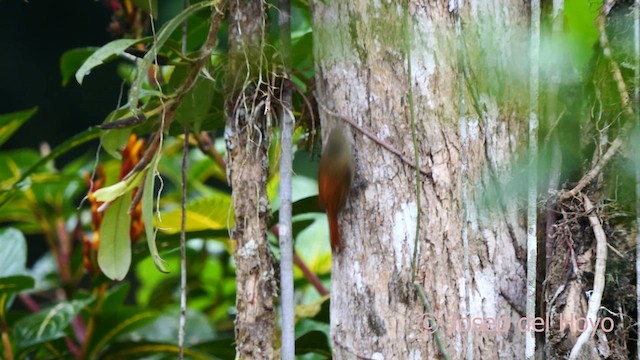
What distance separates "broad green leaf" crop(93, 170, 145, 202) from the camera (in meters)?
1.28

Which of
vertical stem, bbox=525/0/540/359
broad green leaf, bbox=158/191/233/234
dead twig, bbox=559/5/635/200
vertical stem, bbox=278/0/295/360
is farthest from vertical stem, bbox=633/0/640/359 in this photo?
broad green leaf, bbox=158/191/233/234

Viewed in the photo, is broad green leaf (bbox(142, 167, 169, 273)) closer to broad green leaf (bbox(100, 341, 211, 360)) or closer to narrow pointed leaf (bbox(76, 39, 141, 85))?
narrow pointed leaf (bbox(76, 39, 141, 85))

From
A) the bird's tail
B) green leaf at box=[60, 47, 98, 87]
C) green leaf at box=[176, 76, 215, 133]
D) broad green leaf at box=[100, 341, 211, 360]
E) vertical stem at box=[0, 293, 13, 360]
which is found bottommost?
broad green leaf at box=[100, 341, 211, 360]

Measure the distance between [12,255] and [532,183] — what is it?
124cm

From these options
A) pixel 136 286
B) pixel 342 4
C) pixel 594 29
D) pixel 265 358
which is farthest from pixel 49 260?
pixel 594 29

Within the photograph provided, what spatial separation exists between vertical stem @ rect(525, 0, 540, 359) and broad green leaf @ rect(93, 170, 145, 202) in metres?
0.62

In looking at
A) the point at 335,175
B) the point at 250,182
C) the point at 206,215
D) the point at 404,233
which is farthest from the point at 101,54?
the point at 206,215

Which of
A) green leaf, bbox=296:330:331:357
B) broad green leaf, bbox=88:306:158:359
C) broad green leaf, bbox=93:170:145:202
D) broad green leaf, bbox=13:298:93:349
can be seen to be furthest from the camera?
broad green leaf, bbox=88:306:158:359

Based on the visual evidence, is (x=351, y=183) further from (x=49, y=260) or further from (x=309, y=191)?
(x=49, y=260)

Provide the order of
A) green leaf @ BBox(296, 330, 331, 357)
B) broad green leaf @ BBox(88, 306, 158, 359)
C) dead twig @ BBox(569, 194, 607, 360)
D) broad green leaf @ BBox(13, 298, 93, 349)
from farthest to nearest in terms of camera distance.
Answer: broad green leaf @ BBox(88, 306, 158, 359)
broad green leaf @ BBox(13, 298, 93, 349)
green leaf @ BBox(296, 330, 331, 357)
dead twig @ BBox(569, 194, 607, 360)

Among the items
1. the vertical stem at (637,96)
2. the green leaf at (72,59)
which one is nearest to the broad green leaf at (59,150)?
the green leaf at (72,59)

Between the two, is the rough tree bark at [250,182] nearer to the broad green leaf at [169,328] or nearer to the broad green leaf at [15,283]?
the broad green leaf at [15,283]

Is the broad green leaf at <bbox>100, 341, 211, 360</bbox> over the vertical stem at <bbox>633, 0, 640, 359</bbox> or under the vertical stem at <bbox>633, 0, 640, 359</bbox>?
under

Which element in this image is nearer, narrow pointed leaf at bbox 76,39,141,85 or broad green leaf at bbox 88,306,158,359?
narrow pointed leaf at bbox 76,39,141,85
